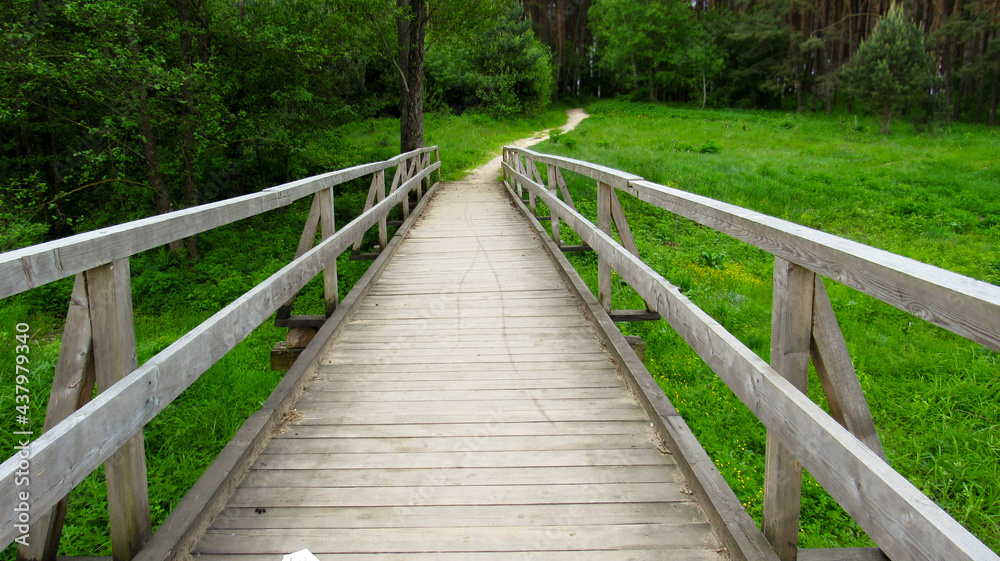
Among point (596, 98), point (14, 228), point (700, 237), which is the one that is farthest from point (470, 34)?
point (596, 98)

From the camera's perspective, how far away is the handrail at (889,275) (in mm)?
1161

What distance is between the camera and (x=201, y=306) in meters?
10.3

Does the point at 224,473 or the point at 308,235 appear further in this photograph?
the point at 308,235

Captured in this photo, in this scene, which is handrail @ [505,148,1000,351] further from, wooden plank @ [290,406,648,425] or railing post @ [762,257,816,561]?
wooden plank @ [290,406,648,425]

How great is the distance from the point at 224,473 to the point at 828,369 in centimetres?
222

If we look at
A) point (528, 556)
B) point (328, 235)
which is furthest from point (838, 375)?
point (328, 235)

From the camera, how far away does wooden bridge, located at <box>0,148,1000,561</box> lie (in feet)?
4.92

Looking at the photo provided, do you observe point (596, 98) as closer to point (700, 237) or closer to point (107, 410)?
point (700, 237)

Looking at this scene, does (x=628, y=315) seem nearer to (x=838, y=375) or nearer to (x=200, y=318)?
(x=838, y=375)

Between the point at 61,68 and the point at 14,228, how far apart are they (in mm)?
2586

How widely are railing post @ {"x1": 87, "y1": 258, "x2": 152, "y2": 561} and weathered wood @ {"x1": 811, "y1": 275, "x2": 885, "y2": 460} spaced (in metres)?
2.06

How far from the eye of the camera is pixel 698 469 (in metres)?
2.45

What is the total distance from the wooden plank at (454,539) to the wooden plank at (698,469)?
10 cm

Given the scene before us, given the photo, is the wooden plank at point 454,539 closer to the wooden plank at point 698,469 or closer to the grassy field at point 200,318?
the wooden plank at point 698,469
